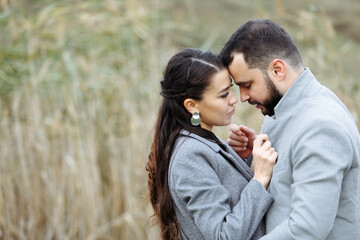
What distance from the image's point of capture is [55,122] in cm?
346

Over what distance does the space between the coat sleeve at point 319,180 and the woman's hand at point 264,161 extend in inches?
7.1

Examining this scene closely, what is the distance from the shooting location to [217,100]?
2.02 metres

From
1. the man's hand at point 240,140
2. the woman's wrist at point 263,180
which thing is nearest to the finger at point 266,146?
A: the woman's wrist at point 263,180

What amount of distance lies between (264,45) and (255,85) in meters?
0.17

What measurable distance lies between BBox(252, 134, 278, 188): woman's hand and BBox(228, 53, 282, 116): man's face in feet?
0.59

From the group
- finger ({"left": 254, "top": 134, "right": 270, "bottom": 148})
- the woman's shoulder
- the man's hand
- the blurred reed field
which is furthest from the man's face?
the blurred reed field

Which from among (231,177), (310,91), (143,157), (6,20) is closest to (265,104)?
(310,91)

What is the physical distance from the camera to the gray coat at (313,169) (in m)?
1.63

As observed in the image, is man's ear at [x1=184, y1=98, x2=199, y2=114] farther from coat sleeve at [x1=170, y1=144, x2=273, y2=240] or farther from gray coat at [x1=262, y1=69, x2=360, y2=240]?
gray coat at [x1=262, y1=69, x2=360, y2=240]

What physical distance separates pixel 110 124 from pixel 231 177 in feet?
5.74

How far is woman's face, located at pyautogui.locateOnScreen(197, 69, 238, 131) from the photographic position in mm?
2014

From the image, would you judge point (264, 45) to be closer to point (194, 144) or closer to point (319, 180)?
point (194, 144)

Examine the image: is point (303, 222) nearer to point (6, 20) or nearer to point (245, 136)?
point (245, 136)

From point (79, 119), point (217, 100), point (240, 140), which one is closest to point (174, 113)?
point (217, 100)
